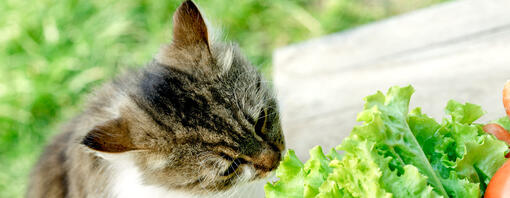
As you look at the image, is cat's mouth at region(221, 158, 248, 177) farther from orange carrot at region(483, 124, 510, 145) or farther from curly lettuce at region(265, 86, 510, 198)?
orange carrot at region(483, 124, 510, 145)

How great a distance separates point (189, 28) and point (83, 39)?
2404mm

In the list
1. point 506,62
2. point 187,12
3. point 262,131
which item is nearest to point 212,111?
point 262,131

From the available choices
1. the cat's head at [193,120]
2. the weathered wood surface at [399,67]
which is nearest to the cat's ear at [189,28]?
the cat's head at [193,120]

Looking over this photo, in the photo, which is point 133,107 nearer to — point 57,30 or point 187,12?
point 187,12

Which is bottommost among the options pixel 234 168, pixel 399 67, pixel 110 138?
pixel 234 168

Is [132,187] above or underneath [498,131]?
above

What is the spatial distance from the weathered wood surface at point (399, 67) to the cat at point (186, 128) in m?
0.53

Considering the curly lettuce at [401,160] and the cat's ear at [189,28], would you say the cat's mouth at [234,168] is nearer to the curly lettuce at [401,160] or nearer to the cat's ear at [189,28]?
the curly lettuce at [401,160]

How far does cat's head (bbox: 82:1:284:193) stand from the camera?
1646 mm

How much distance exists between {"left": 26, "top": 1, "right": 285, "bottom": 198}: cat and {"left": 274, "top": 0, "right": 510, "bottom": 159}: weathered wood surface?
0.53 m

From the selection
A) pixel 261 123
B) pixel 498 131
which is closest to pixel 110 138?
pixel 261 123

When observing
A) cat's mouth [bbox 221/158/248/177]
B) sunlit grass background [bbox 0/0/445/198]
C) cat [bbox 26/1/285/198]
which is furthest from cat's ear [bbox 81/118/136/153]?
sunlit grass background [bbox 0/0/445/198]

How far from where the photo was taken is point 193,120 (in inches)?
64.7

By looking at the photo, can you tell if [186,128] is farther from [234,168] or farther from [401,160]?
[401,160]
